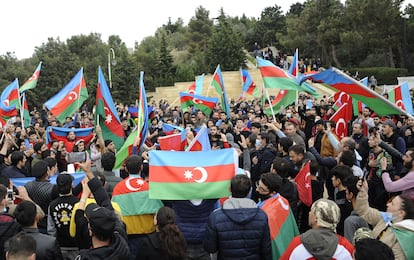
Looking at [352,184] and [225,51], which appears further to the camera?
[225,51]

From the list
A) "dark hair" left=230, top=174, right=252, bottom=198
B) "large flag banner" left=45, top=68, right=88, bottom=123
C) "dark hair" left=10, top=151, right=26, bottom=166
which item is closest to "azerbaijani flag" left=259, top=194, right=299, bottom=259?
"dark hair" left=230, top=174, right=252, bottom=198

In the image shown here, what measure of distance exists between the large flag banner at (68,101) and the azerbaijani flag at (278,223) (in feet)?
27.9

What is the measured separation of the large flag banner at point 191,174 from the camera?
15.4 ft

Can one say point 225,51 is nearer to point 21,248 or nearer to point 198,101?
point 198,101

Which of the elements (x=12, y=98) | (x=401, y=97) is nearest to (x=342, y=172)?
(x=401, y=97)

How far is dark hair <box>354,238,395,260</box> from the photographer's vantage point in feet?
9.69

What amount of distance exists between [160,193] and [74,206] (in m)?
0.83

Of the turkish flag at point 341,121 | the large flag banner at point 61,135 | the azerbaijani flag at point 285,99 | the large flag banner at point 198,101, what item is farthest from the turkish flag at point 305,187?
the large flag banner at point 198,101

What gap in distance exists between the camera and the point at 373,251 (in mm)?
2967

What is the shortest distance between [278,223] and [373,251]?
64.1 inches

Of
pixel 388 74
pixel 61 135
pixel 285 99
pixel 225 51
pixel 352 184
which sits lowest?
pixel 388 74

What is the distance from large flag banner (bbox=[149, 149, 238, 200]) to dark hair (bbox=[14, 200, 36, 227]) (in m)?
1.13

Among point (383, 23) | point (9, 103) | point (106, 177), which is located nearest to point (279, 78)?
point (106, 177)

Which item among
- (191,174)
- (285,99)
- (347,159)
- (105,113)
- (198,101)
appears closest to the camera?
(191,174)
